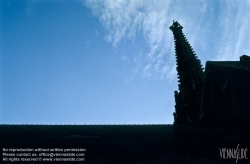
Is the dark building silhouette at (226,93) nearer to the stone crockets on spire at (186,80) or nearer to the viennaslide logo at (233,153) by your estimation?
the viennaslide logo at (233,153)

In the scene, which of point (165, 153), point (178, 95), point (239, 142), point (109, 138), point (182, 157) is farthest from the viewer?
point (178, 95)

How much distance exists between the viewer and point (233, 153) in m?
5.16

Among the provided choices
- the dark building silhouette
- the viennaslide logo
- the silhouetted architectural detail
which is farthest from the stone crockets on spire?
the viennaslide logo

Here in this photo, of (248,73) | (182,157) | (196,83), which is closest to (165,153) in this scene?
(182,157)

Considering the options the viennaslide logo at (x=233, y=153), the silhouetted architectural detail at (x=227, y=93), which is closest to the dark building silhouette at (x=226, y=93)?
the silhouetted architectural detail at (x=227, y=93)

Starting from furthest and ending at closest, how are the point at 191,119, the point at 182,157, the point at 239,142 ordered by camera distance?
the point at 191,119, the point at 239,142, the point at 182,157

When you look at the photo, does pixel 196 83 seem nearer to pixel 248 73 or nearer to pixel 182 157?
pixel 248 73

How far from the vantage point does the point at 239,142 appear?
627 cm

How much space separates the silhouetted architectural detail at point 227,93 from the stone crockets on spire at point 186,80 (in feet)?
37.5

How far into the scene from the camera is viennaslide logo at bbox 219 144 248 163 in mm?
5004

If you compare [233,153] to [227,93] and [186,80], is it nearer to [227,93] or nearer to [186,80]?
[227,93]

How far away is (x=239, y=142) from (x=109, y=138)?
3.27 m

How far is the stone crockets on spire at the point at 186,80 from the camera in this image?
2856cm

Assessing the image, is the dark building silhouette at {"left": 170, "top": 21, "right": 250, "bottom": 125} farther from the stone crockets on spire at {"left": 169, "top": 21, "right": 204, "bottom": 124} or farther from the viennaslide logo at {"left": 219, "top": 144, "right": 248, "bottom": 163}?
the stone crockets on spire at {"left": 169, "top": 21, "right": 204, "bottom": 124}
